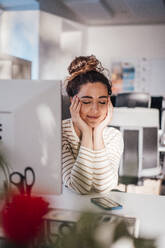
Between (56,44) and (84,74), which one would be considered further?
(56,44)

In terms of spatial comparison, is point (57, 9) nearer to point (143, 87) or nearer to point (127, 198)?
point (143, 87)

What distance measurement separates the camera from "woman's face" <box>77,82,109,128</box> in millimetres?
1129

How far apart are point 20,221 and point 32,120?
20.4 inches

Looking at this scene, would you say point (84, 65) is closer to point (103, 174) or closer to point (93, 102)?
point (93, 102)

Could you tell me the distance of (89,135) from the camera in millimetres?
1087

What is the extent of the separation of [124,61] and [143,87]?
2.29 feet

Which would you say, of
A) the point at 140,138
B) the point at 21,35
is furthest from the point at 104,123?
the point at 21,35

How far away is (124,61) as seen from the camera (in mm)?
6734

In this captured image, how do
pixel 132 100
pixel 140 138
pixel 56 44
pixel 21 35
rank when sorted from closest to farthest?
pixel 140 138 < pixel 132 100 < pixel 21 35 < pixel 56 44

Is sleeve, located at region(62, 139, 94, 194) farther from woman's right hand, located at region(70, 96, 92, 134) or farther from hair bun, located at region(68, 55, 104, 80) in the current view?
hair bun, located at region(68, 55, 104, 80)

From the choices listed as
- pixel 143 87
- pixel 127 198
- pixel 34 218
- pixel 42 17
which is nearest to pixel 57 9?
pixel 42 17

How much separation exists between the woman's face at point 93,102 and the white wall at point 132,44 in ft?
18.1

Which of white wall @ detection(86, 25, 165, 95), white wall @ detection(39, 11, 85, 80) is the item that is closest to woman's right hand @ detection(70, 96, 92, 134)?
white wall @ detection(39, 11, 85, 80)

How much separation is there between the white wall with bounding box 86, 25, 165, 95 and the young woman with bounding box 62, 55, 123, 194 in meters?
5.46
